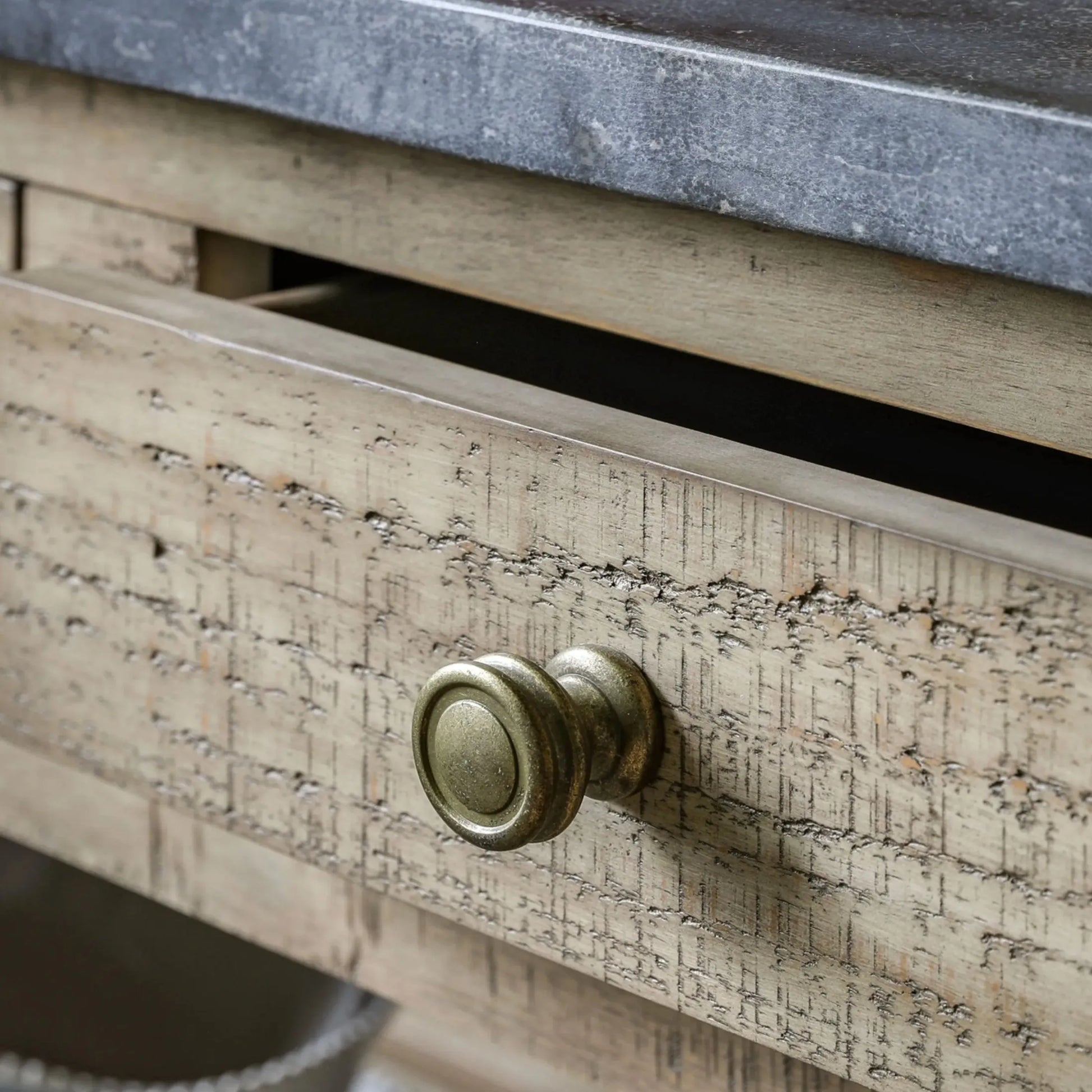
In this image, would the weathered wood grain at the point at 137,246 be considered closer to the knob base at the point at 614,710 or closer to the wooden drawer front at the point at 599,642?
the wooden drawer front at the point at 599,642

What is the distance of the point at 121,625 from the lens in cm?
34

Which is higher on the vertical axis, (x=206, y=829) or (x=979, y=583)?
(x=979, y=583)

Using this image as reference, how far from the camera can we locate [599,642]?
0.26 m

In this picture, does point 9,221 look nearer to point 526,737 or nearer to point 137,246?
point 137,246

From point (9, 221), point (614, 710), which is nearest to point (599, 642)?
point (614, 710)

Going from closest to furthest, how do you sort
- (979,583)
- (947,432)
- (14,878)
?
1. (979,583)
2. (947,432)
3. (14,878)

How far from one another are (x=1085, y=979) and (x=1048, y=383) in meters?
0.10

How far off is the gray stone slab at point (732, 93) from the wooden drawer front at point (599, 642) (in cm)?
4

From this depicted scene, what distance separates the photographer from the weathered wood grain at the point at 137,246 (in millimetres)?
384

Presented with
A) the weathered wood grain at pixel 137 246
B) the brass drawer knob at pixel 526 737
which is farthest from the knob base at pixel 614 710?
the weathered wood grain at pixel 137 246

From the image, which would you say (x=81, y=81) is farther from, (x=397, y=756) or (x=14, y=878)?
(x=14, y=878)

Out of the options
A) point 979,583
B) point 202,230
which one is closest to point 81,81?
point 202,230

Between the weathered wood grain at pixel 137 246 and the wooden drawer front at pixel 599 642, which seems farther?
the weathered wood grain at pixel 137 246

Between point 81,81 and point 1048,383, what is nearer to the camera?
point 1048,383
